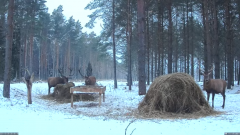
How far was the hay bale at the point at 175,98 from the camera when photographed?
938cm

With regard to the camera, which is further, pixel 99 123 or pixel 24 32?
pixel 24 32

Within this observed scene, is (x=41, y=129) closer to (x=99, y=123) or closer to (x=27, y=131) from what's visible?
(x=27, y=131)

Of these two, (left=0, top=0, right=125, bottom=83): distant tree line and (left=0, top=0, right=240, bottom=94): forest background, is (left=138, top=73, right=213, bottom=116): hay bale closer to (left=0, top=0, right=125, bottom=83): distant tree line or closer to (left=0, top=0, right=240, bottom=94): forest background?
(left=0, top=0, right=240, bottom=94): forest background

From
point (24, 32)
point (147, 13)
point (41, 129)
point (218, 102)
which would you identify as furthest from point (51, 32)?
point (41, 129)

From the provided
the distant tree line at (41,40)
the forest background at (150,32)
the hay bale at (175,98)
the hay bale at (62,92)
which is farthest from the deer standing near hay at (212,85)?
the distant tree line at (41,40)

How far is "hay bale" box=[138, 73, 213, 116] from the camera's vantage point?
938cm

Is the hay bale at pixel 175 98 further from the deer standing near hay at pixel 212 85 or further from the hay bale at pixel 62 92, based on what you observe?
the hay bale at pixel 62 92

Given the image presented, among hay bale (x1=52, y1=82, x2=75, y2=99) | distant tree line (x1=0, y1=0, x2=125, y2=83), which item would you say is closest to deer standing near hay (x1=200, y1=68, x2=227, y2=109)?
hay bale (x1=52, y1=82, x2=75, y2=99)

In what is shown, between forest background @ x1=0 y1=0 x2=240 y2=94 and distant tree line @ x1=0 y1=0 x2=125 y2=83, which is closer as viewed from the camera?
forest background @ x1=0 y1=0 x2=240 y2=94

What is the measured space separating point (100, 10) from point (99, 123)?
19478mm

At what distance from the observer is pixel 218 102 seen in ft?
41.4

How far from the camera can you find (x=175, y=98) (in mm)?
9523

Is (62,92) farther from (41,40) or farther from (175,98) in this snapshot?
(41,40)

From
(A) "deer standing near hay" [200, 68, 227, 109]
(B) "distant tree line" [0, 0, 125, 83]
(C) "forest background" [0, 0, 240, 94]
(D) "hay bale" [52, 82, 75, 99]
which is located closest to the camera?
(A) "deer standing near hay" [200, 68, 227, 109]
